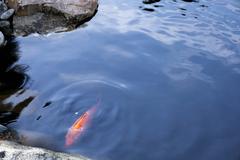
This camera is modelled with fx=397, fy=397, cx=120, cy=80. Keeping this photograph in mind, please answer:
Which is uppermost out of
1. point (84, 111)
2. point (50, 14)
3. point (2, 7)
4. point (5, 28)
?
point (2, 7)

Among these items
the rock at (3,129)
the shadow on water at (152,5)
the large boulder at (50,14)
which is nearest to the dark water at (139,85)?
the shadow on water at (152,5)

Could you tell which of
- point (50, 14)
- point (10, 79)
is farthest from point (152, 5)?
point (10, 79)

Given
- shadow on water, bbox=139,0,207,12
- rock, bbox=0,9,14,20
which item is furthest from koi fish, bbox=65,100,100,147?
shadow on water, bbox=139,0,207,12

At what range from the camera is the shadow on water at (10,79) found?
750cm

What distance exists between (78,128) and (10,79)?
8.43 ft

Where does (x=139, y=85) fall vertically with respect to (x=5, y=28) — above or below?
below

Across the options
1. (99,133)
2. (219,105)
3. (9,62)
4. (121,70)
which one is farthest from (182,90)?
(9,62)

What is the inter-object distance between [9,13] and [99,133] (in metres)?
5.70

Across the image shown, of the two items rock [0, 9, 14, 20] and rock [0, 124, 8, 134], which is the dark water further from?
rock [0, 9, 14, 20]

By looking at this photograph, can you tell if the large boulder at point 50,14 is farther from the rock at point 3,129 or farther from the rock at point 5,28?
the rock at point 3,129

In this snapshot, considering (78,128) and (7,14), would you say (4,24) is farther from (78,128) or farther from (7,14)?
(78,128)

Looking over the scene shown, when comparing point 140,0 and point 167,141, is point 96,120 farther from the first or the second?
point 140,0

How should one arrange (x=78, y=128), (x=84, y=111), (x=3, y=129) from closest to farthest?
1. (x=3, y=129)
2. (x=78, y=128)
3. (x=84, y=111)

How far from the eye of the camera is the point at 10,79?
8.73 meters
